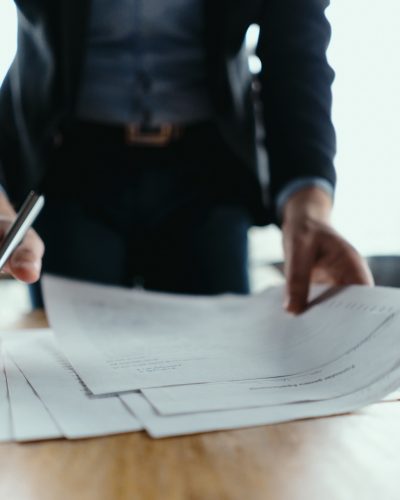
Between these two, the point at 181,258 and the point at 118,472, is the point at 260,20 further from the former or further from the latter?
the point at 118,472

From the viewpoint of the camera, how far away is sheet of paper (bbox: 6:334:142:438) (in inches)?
10.4

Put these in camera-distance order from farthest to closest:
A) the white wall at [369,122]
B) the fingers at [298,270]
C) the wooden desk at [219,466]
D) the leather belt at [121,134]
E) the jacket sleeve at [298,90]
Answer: the white wall at [369,122] < the leather belt at [121,134] < the jacket sleeve at [298,90] < the fingers at [298,270] < the wooden desk at [219,466]

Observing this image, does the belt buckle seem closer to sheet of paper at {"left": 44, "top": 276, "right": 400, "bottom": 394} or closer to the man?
the man

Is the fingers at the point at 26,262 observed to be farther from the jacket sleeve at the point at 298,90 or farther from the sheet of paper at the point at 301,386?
the jacket sleeve at the point at 298,90

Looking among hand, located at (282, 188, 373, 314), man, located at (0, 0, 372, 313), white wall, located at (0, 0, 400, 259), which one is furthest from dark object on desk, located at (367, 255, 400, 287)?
white wall, located at (0, 0, 400, 259)

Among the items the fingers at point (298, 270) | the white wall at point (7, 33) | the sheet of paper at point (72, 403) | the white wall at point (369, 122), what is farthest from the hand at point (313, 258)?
the white wall at point (369, 122)

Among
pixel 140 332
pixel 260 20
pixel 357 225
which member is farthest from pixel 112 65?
pixel 357 225

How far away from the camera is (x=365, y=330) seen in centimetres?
38

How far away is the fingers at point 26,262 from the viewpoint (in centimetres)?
42

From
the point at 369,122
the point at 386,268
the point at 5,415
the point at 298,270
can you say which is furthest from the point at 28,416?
the point at 369,122

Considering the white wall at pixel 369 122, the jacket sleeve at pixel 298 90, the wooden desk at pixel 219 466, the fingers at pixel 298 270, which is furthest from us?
the white wall at pixel 369 122

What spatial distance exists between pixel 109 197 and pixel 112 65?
205 millimetres

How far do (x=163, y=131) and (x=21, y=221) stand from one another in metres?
0.51

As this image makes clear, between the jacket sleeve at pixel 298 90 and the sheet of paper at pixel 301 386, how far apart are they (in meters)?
0.41
